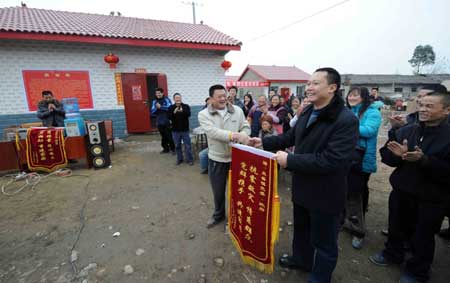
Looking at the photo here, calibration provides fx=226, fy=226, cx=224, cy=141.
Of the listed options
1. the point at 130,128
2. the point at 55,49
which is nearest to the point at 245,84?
the point at 130,128

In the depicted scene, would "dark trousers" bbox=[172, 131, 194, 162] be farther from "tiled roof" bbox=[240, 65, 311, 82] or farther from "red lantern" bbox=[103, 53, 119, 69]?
"tiled roof" bbox=[240, 65, 311, 82]

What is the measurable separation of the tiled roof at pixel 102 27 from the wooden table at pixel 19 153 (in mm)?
3438

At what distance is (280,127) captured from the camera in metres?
4.05

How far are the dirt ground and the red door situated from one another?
3.84 meters

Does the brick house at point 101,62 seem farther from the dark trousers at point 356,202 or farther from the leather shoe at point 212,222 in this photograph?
the dark trousers at point 356,202

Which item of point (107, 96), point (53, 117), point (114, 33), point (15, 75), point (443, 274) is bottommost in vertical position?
point (443, 274)

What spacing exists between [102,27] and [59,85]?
2366 mm

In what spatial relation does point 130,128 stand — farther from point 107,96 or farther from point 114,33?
point 114,33

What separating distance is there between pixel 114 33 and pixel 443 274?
8.60 m

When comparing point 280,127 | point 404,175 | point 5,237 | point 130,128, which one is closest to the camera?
point 404,175

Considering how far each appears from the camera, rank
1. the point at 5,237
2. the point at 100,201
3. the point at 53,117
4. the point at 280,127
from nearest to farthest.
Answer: the point at 5,237 < the point at 100,201 < the point at 280,127 < the point at 53,117

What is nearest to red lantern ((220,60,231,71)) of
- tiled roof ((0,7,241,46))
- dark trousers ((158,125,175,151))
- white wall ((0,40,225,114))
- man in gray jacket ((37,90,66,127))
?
white wall ((0,40,225,114))

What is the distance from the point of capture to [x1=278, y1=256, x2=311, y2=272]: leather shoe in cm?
210

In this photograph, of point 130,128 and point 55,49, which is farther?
point 130,128
